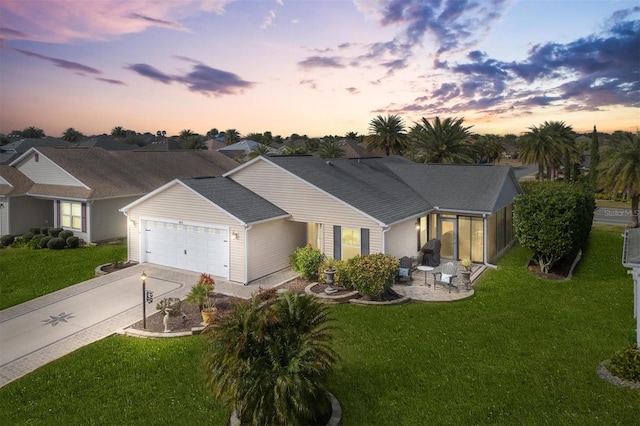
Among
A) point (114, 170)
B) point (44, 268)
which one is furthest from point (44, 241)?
point (114, 170)

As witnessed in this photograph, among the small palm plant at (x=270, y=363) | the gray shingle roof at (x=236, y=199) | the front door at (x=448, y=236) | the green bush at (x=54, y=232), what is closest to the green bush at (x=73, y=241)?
the green bush at (x=54, y=232)

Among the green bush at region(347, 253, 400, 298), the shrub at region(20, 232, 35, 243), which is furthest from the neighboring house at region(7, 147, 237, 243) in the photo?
the green bush at region(347, 253, 400, 298)

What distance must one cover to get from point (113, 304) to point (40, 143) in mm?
65289

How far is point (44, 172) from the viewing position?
1129 inches

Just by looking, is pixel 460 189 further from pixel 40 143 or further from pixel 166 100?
pixel 40 143

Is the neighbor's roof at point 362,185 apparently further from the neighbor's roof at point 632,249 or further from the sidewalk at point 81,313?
the neighbor's roof at point 632,249

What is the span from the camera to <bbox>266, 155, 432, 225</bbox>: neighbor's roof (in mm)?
19453

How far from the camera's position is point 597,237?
2805 cm

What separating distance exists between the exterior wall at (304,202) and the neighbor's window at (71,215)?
38.9ft

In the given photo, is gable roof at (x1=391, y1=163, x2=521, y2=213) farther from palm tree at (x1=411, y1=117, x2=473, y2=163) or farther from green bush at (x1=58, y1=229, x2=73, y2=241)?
green bush at (x1=58, y1=229, x2=73, y2=241)

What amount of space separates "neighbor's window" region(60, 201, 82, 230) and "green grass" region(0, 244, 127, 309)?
105 inches

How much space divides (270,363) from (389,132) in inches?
1855

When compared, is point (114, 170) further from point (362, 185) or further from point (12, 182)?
point (362, 185)

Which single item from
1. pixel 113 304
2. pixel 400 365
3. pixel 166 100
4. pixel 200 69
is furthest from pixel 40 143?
pixel 400 365
